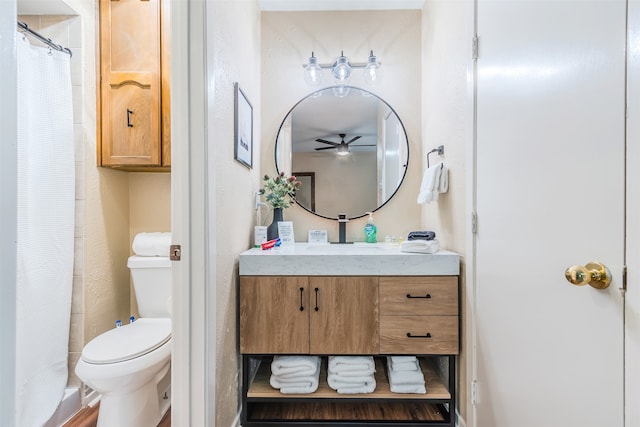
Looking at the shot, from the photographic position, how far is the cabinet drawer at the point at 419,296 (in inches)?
57.4

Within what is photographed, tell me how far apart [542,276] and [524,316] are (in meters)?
0.18

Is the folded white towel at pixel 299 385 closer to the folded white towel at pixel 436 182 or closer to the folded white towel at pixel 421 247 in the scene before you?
the folded white towel at pixel 421 247

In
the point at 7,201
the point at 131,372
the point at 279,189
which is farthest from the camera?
the point at 279,189

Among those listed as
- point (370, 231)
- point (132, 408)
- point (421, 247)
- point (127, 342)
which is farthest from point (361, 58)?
point (132, 408)

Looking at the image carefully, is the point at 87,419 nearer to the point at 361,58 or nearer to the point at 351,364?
the point at 351,364

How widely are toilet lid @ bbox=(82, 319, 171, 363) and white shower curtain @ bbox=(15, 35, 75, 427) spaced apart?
277 mm

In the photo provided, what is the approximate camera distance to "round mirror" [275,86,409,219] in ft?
7.20

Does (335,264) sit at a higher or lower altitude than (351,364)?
higher

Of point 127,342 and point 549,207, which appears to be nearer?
point 549,207

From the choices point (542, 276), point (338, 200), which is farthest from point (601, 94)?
point (338, 200)

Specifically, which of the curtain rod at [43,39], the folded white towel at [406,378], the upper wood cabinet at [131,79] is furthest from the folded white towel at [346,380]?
the curtain rod at [43,39]

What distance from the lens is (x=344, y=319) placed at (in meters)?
1.48

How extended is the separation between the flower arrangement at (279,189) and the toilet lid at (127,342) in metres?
1.00

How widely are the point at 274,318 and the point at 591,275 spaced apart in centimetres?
124
